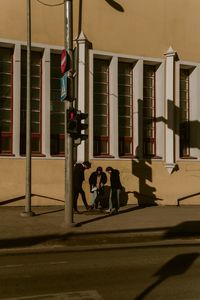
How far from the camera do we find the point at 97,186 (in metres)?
18.8

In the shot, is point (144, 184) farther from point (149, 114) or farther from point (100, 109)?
point (100, 109)

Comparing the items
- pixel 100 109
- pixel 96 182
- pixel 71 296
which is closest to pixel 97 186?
pixel 96 182

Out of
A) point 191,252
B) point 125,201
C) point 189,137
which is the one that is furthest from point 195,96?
point 191,252

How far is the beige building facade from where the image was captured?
64.0 feet

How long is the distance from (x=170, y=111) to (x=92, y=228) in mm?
9419

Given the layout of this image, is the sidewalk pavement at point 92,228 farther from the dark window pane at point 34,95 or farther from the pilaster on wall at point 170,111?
the pilaster on wall at point 170,111

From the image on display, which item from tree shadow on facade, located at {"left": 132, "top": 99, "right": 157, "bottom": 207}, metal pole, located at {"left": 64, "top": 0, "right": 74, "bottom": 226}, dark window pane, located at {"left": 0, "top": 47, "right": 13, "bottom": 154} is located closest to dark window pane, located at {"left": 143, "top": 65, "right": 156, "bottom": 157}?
tree shadow on facade, located at {"left": 132, "top": 99, "right": 157, "bottom": 207}

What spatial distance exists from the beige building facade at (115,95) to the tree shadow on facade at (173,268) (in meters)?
10.2

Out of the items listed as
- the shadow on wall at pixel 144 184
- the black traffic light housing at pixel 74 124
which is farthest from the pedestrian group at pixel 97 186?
the black traffic light housing at pixel 74 124

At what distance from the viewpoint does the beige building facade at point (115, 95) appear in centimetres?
1952

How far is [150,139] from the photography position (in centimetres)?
2236

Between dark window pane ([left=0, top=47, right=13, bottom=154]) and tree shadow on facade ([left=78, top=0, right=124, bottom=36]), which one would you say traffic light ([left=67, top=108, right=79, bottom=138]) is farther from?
tree shadow on facade ([left=78, top=0, right=124, bottom=36])

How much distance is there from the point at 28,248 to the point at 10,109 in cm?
890

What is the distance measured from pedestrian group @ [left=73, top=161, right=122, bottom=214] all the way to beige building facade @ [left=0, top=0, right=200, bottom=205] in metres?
1.62
